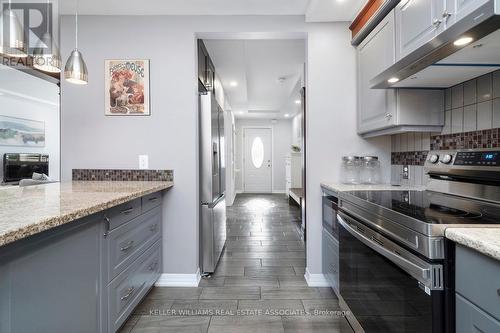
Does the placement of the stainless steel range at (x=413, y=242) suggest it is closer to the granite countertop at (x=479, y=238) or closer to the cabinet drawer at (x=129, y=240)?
the granite countertop at (x=479, y=238)

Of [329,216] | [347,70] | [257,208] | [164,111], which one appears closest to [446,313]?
[329,216]

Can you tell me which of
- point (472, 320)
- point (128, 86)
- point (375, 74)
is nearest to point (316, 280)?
point (472, 320)

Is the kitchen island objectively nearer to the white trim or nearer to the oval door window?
the white trim

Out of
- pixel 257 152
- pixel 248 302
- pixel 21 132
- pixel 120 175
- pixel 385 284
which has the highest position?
pixel 21 132

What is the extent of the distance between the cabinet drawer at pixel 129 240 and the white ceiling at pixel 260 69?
84.9 inches

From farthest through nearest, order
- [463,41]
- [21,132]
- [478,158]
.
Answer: [21,132]
[478,158]
[463,41]

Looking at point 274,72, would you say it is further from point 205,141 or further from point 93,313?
point 93,313

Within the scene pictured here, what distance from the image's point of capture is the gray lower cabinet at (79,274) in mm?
860

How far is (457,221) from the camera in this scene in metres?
0.96

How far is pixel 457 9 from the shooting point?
1.16 meters

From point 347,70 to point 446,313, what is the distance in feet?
6.76

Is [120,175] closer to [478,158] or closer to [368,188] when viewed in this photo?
[368,188]

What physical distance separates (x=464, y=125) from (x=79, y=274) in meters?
2.27

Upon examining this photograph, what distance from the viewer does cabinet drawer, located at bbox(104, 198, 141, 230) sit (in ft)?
4.79
